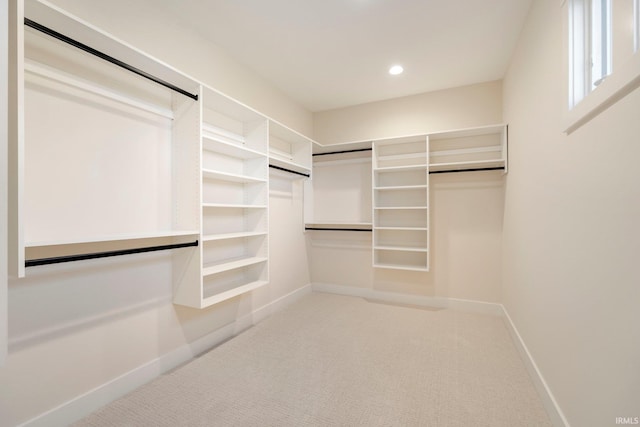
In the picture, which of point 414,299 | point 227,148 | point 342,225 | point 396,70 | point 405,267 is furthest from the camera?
point 342,225

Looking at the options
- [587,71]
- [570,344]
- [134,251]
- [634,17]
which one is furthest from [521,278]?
[134,251]

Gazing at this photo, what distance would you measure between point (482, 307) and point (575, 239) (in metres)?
2.25

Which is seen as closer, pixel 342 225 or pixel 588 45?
pixel 588 45

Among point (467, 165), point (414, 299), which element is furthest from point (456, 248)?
point (467, 165)

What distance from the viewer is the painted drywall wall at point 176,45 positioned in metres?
1.72

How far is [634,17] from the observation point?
37.9 inches

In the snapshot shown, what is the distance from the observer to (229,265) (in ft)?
7.70

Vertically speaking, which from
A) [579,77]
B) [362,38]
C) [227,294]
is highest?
[362,38]

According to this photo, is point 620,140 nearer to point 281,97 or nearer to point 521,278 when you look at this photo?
point 521,278

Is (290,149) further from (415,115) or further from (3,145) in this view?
(3,145)

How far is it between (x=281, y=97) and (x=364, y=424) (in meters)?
3.39

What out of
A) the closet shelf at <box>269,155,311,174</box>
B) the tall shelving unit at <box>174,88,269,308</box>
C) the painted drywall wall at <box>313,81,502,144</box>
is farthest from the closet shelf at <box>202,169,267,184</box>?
the painted drywall wall at <box>313,81,502,144</box>

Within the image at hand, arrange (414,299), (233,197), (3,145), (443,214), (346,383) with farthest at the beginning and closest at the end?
1. (414,299)
2. (443,214)
3. (233,197)
4. (346,383)
5. (3,145)

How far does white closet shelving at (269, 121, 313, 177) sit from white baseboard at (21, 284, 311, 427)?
1826 millimetres
